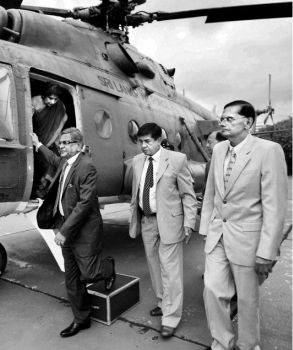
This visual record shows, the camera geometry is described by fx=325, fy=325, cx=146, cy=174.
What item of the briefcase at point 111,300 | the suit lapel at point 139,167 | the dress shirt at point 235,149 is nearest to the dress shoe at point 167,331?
the briefcase at point 111,300

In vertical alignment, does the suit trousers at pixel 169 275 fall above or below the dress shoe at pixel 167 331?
above

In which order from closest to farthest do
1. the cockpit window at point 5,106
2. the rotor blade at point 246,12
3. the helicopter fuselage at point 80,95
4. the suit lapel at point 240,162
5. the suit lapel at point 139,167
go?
the suit lapel at point 240,162
the suit lapel at point 139,167
the cockpit window at point 5,106
the helicopter fuselage at point 80,95
the rotor blade at point 246,12

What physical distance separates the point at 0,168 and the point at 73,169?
3.33ft

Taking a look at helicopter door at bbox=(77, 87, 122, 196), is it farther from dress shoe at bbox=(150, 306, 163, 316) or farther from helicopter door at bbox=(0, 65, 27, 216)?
dress shoe at bbox=(150, 306, 163, 316)

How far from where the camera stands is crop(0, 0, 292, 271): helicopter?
3707 mm

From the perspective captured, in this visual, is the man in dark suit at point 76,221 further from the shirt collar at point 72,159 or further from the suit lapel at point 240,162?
the suit lapel at point 240,162

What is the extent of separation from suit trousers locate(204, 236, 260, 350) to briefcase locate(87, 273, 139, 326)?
1.14m

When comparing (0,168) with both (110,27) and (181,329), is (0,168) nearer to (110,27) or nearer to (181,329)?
(181,329)

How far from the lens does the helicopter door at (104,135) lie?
460 centimetres

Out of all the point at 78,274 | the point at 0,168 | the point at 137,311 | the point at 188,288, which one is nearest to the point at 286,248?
the point at 188,288

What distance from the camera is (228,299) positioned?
2490 mm

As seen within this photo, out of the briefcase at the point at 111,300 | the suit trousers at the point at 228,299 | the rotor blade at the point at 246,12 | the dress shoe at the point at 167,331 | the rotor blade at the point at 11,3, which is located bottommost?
the dress shoe at the point at 167,331

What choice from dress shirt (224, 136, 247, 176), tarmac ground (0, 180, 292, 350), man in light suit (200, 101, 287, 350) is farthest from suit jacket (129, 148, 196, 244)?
tarmac ground (0, 180, 292, 350)

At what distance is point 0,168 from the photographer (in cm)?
350
